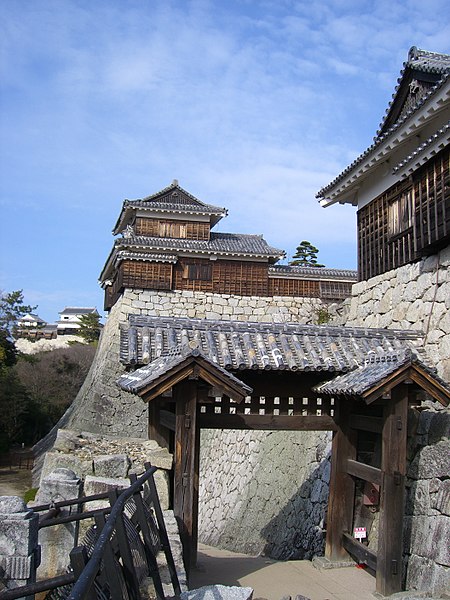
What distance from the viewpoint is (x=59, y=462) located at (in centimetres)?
704

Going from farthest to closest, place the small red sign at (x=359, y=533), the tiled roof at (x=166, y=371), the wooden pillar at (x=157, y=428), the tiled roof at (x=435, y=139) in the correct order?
the tiled roof at (x=435, y=139) < the wooden pillar at (x=157, y=428) < the small red sign at (x=359, y=533) < the tiled roof at (x=166, y=371)

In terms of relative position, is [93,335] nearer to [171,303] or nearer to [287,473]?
[171,303]

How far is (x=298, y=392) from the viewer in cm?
837

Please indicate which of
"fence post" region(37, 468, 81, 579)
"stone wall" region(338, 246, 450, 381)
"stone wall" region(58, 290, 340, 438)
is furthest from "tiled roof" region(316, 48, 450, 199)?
"stone wall" region(58, 290, 340, 438)

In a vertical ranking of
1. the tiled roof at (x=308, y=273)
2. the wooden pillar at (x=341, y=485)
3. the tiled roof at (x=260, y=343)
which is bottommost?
the wooden pillar at (x=341, y=485)

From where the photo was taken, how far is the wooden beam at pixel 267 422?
7.65 m

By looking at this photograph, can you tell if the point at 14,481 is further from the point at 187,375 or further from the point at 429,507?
the point at 429,507

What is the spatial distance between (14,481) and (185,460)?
17455 millimetres

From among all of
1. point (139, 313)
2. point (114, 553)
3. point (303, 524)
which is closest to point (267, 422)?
point (303, 524)

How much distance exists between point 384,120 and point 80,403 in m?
18.2

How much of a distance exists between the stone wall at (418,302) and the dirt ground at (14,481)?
45.9 ft

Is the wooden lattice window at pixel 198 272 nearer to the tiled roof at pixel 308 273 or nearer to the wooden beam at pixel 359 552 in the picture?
the tiled roof at pixel 308 273

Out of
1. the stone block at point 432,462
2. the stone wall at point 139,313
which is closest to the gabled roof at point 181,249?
the stone wall at point 139,313

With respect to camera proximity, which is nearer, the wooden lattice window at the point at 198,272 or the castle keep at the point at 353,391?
the castle keep at the point at 353,391
